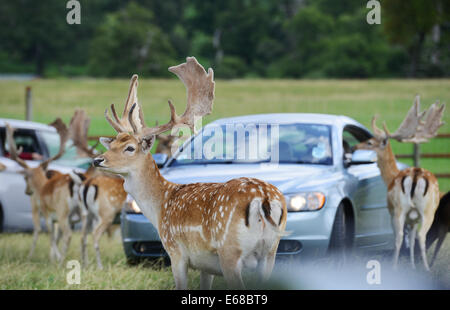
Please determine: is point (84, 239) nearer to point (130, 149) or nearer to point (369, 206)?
point (369, 206)

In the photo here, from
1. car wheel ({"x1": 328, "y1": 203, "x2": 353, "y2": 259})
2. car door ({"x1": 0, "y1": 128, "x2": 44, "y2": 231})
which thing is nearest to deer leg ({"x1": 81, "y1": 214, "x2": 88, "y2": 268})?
car door ({"x1": 0, "y1": 128, "x2": 44, "y2": 231})

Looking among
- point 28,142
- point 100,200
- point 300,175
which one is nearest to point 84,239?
point 100,200

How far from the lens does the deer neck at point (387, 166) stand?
7621 mm

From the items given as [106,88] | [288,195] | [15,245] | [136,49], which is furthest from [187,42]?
[288,195]

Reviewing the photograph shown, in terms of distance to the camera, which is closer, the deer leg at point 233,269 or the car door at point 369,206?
the deer leg at point 233,269

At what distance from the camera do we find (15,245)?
892cm

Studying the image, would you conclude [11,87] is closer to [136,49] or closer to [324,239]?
[136,49]

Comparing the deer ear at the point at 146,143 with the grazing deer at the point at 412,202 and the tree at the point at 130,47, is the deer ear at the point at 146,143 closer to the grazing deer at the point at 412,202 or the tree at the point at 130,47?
the grazing deer at the point at 412,202

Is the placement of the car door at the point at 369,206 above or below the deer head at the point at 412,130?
below

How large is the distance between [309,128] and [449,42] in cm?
3484

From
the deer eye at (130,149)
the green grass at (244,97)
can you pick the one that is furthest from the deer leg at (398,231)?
the green grass at (244,97)

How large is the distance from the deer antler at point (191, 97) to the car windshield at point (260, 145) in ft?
5.95

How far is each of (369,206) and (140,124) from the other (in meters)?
2.99

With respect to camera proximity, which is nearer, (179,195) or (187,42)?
(179,195)
